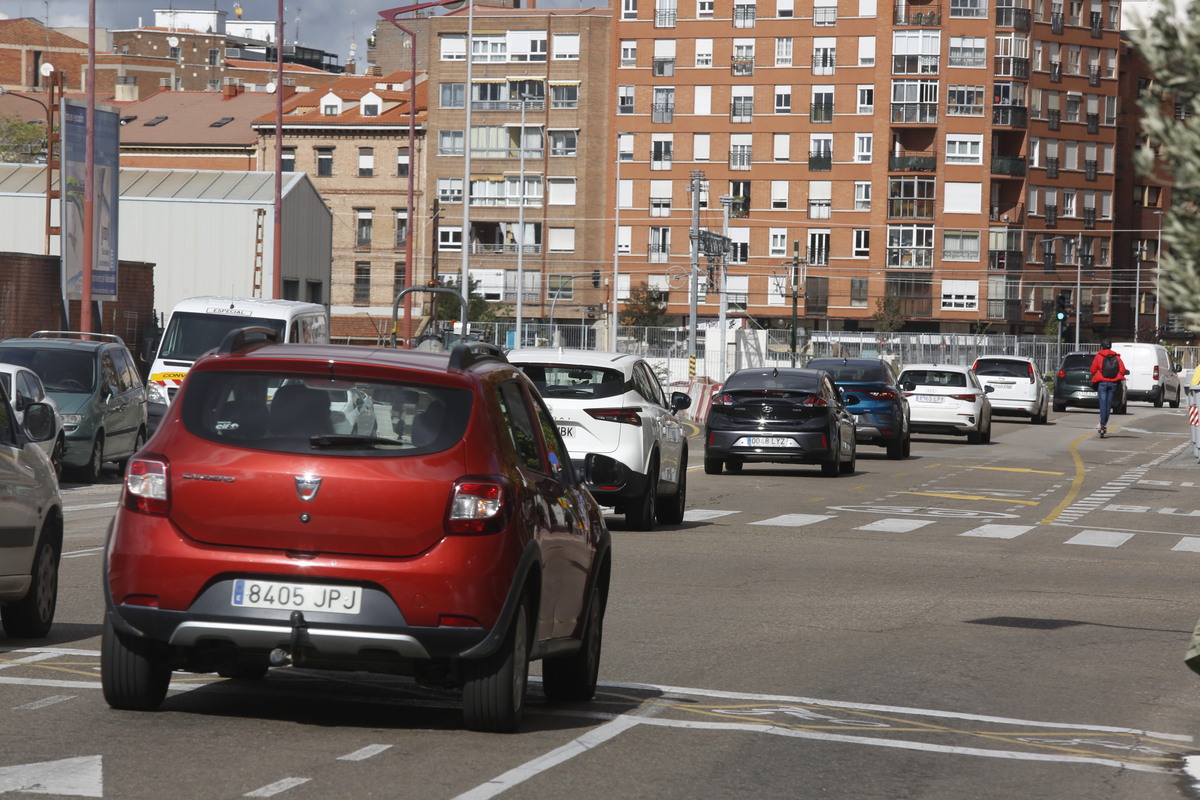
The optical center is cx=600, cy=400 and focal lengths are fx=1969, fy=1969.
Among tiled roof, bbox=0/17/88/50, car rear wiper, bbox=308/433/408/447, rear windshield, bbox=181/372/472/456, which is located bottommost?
car rear wiper, bbox=308/433/408/447

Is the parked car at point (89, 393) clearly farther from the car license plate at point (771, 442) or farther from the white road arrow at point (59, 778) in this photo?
the white road arrow at point (59, 778)

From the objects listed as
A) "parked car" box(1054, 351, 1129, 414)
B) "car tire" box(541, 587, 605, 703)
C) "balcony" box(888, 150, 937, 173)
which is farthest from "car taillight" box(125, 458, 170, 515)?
"balcony" box(888, 150, 937, 173)

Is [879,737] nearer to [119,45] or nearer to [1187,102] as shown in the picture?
[1187,102]

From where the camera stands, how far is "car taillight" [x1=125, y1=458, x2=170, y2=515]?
25.0ft

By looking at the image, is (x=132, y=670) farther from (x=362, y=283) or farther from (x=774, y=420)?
(x=362, y=283)

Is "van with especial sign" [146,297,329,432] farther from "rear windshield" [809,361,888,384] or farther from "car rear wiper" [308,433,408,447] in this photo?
"car rear wiper" [308,433,408,447]

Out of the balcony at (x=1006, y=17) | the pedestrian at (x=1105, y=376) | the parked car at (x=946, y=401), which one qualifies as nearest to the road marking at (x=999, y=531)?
the parked car at (x=946, y=401)

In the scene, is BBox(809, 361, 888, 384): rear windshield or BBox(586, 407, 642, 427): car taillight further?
BBox(809, 361, 888, 384): rear windshield

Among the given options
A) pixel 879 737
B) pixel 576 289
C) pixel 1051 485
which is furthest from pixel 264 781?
pixel 576 289

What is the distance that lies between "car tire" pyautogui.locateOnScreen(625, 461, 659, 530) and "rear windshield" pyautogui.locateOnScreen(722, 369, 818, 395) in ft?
27.7

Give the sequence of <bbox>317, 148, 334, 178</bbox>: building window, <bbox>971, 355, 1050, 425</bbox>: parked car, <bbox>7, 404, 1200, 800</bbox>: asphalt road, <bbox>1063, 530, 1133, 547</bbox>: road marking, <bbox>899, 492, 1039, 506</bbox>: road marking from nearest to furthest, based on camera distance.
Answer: <bbox>7, 404, 1200, 800</bbox>: asphalt road
<bbox>1063, 530, 1133, 547</bbox>: road marking
<bbox>899, 492, 1039, 506</bbox>: road marking
<bbox>971, 355, 1050, 425</bbox>: parked car
<bbox>317, 148, 334, 178</bbox>: building window

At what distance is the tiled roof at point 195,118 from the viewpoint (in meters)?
108

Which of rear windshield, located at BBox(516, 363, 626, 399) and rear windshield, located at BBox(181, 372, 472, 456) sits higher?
rear windshield, located at BBox(181, 372, 472, 456)

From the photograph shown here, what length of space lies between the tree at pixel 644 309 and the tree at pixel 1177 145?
9548cm
